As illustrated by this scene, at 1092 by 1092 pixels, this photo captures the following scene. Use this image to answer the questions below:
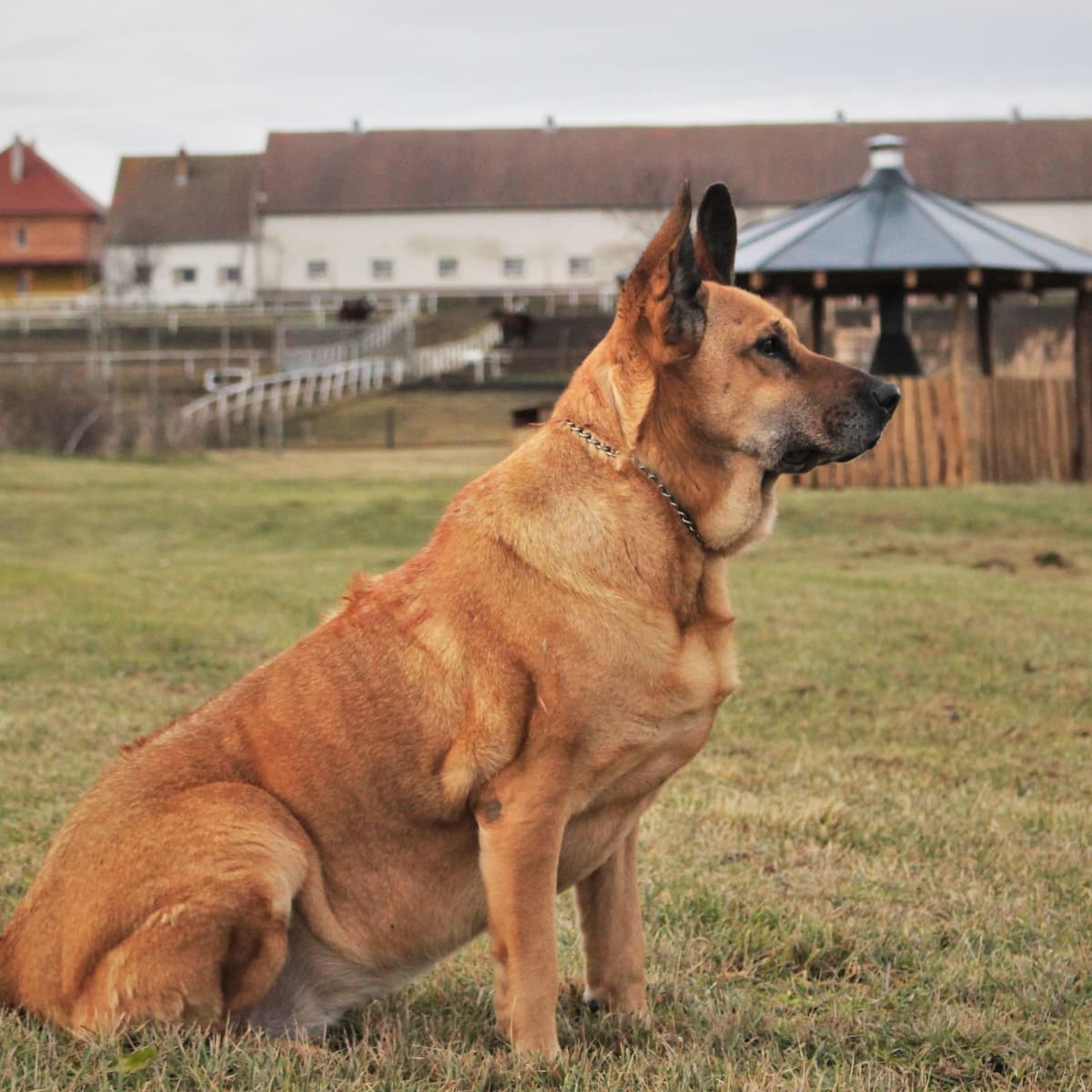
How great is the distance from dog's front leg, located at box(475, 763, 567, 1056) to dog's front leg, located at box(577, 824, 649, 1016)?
464mm

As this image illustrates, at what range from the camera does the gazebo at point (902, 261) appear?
62.2 feet

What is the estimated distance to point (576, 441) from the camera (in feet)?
12.7

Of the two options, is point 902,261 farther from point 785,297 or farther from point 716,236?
point 716,236

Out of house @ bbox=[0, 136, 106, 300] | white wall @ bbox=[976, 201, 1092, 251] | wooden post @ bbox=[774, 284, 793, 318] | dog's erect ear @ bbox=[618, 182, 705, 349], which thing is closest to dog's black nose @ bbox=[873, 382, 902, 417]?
dog's erect ear @ bbox=[618, 182, 705, 349]

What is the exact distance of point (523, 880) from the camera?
138 inches

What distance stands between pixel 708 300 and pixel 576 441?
500 millimetres

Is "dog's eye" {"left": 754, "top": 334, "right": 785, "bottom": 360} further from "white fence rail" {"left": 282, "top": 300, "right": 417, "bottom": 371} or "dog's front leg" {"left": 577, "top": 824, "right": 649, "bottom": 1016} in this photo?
"white fence rail" {"left": 282, "top": 300, "right": 417, "bottom": 371}

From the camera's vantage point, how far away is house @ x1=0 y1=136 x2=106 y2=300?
79062 millimetres

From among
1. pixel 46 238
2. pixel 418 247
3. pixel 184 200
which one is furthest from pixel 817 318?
pixel 46 238

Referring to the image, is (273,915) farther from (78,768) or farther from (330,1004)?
(78,768)

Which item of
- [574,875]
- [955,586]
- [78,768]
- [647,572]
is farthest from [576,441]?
[955,586]

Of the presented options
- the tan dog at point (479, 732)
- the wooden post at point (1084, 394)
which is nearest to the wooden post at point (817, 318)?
the wooden post at point (1084, 394)

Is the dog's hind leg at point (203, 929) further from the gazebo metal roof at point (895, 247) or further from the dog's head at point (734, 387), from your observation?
the gazebo metal roof at point (895, 247)

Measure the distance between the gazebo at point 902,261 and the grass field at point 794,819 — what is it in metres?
4.52
